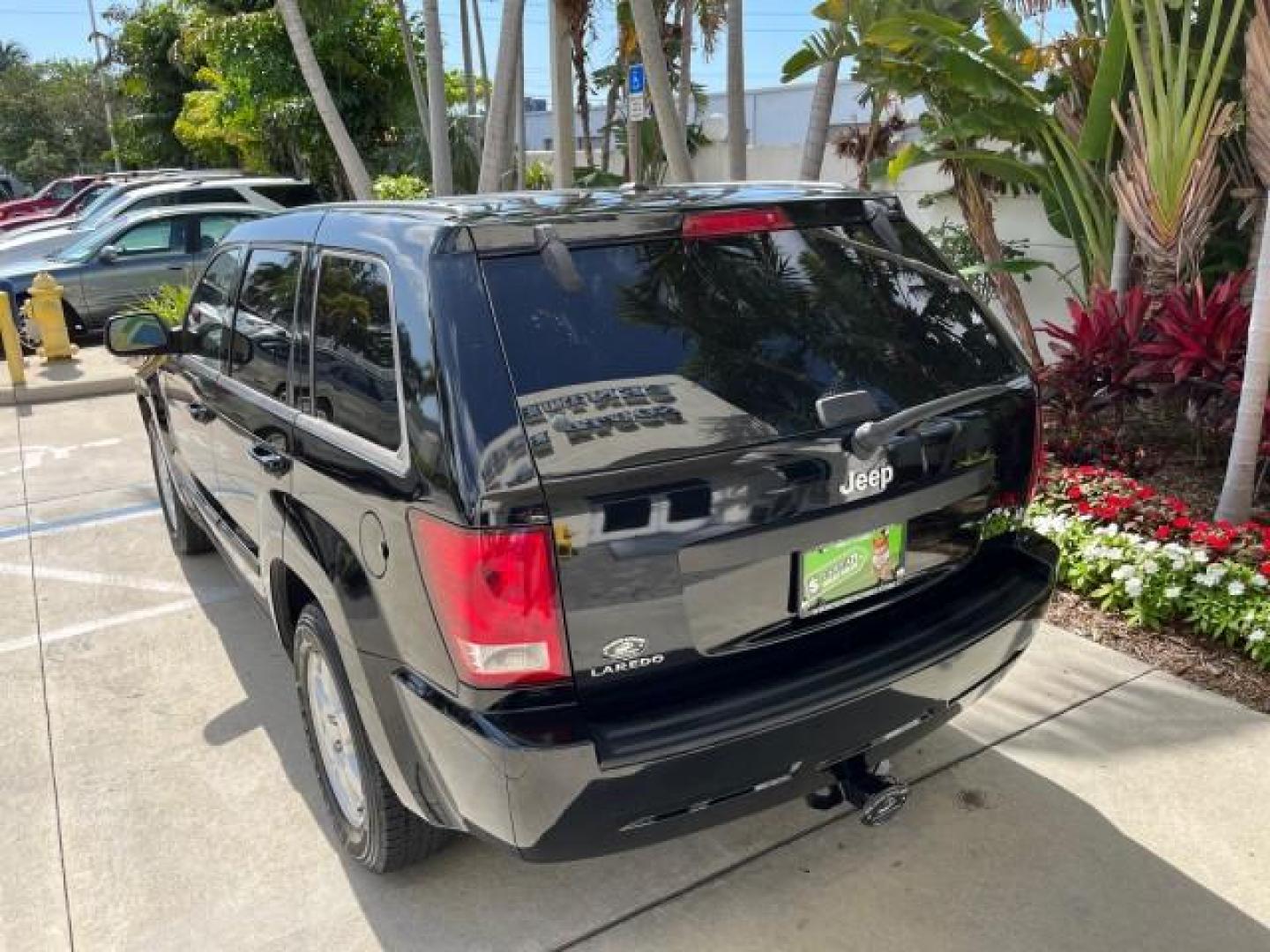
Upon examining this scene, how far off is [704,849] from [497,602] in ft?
4.31

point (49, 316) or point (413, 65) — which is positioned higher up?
point (413, 65)

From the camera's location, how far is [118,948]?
8.80 ft

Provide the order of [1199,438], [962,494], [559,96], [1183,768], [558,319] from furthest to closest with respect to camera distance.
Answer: [559,96] < [1199,438] < [1183,768] < [962,494] < [558,319]

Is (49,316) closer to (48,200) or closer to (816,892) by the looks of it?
(816,892)

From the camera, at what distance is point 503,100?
355 inches

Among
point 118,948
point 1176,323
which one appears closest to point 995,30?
point 1176,323

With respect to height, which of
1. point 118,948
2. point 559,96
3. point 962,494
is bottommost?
point 118,948

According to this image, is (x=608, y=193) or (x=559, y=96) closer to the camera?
(x=608, y=193)

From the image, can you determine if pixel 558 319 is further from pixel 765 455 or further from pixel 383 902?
pixel 383 902

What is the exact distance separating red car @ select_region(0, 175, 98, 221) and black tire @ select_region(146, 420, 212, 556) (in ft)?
65.9

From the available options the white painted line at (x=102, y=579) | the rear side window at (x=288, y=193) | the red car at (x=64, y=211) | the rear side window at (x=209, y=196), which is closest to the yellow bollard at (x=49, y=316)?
the rear side window at (x=209, y=196)

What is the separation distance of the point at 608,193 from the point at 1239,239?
17.9 feet

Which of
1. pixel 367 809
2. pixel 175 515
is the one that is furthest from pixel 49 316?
pixel 367 809

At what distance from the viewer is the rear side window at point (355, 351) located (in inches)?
94.7
